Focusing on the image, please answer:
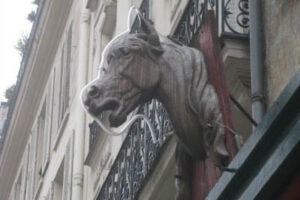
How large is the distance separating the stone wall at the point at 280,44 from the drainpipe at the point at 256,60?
5 cm

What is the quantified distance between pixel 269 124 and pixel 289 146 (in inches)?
13.9

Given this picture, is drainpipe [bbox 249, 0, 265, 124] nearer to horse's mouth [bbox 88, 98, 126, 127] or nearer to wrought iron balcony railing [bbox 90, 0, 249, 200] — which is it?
wrought iron balcony railing [bbox 90, 0, 249, 200]

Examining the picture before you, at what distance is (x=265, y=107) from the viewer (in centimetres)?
995

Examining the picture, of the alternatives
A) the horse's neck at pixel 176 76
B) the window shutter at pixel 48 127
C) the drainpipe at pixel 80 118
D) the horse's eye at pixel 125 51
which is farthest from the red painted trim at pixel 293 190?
the window shutter at pixel 48 127

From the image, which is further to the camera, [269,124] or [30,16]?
[30,16]

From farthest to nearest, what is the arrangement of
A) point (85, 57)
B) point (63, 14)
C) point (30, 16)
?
point (30, 16) < point (63, 14) < point (85, 57)

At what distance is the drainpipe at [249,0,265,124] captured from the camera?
9.93 m

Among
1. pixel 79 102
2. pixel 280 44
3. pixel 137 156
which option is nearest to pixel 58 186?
pixel 79 102

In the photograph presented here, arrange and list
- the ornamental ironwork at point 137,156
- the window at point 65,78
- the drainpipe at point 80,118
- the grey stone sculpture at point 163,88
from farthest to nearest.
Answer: the window at point 65,78 → the drainpipe at point 80,118 → the ornamental ironwork at point 137,156 → the grey stone sculpture at point 163,88

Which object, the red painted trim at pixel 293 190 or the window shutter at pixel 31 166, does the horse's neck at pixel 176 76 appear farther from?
the window shutter at pixel 31 166

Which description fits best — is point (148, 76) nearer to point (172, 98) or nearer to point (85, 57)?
point (172, 98)

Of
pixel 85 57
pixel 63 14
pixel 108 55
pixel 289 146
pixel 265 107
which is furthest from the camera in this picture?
pixel 63 14

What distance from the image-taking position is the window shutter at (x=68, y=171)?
20852mm

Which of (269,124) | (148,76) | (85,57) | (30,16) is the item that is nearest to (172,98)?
(148,76)
